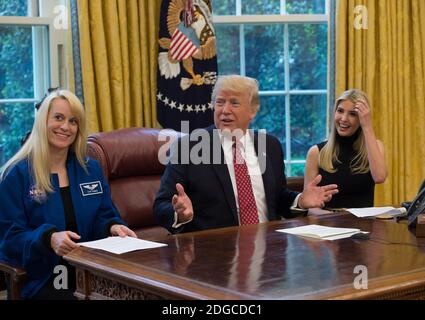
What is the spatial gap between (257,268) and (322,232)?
65cm

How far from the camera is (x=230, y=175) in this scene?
3.26m

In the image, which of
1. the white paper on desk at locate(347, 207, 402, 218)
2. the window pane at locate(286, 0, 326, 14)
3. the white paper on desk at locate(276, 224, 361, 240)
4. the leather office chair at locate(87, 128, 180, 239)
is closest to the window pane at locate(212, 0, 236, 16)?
the window pane at locate(286, 0, 326, 14)

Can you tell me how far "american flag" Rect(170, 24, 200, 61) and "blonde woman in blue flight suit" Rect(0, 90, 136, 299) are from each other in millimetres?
1393

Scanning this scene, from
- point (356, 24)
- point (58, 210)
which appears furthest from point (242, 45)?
point (58, 210)

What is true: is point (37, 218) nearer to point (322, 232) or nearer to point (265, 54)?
point (322, 232)

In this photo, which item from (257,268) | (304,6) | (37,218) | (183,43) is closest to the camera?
(257,268)

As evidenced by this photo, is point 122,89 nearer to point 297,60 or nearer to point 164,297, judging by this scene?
point 297,60

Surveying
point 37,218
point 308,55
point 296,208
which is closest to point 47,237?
point 37,218

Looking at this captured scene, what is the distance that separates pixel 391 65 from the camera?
4.77m

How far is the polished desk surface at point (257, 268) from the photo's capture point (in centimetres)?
184

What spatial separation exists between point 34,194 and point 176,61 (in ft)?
5.80

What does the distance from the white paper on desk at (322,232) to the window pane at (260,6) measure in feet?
7.73
